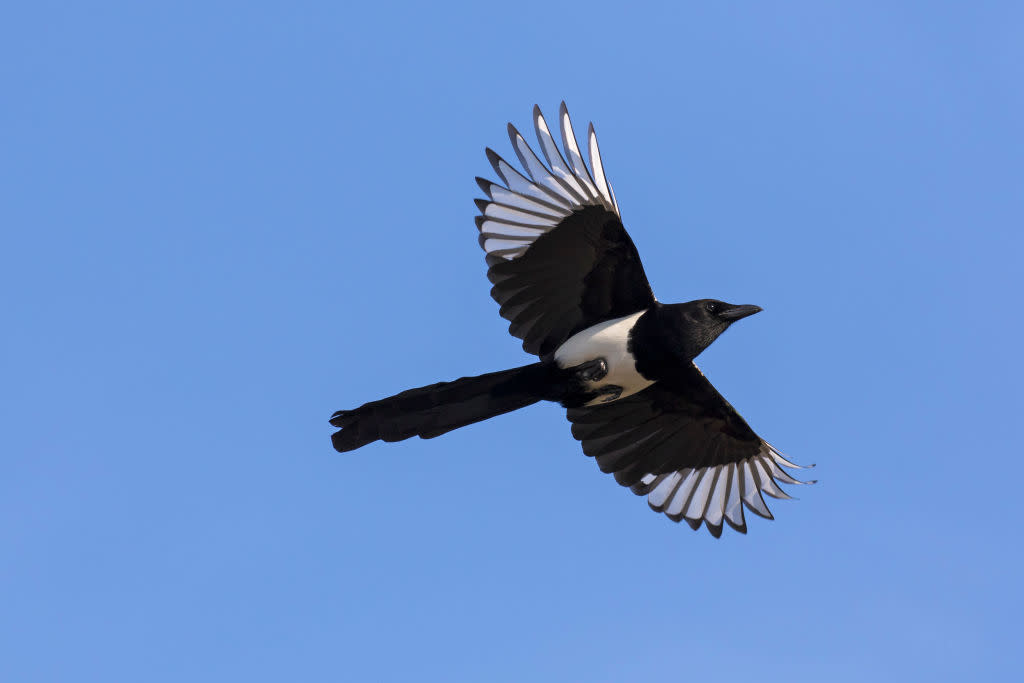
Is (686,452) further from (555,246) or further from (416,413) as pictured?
(416,413)

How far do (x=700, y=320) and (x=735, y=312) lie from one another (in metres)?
0.23

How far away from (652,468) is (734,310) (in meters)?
1.30

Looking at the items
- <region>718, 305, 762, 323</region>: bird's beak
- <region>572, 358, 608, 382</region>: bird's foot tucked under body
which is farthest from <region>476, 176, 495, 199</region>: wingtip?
<region>718, 305, 762, 323</region>: bird's beak

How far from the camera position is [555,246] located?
7.16 metres

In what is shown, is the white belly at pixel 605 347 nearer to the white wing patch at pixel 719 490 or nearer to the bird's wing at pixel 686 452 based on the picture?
the bird's wing at pixel 686 452

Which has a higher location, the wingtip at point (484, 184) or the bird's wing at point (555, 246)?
the wingtip at point (484, 184)

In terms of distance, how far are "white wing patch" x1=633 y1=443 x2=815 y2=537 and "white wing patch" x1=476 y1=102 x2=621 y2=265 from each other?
192cm

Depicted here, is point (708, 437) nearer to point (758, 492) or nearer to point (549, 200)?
point (758, 492)

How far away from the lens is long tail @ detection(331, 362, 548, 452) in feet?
23.2

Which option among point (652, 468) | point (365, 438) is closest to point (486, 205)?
point (365, 438)

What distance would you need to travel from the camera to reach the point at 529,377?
23.6 ft

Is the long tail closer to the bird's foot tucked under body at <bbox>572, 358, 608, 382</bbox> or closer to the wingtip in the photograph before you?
the bird's foot tucked under body at <bbox>572, 358, 608, 382</bbox>

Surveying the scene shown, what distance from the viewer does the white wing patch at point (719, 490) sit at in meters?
7.88

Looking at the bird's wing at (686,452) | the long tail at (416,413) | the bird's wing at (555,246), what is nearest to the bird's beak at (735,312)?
the bird's wing at (555,246)
